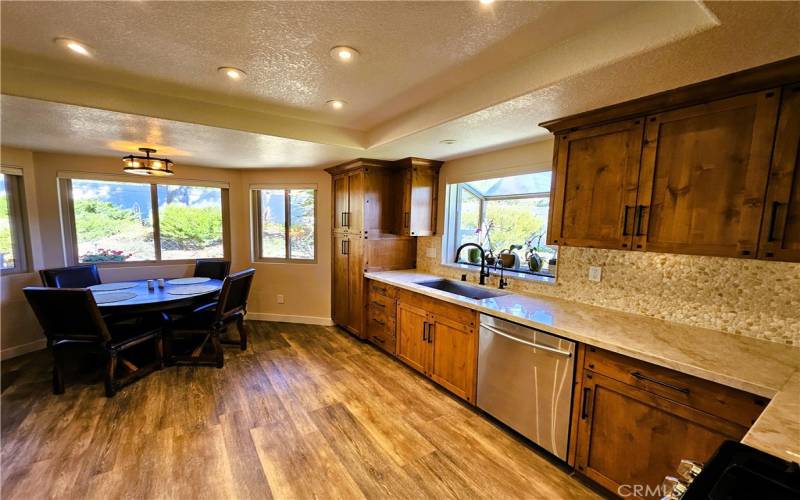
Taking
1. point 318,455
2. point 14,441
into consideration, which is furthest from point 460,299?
point 14,441

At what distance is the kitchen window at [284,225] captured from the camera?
15.0ft

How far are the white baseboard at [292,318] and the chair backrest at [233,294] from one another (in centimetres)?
106

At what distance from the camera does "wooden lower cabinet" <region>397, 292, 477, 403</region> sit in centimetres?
253

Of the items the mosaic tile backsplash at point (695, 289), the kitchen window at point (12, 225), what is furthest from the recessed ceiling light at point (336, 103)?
the kitchen window at point (12, 225)

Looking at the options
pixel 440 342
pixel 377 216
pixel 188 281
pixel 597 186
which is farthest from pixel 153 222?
pixel 597 186

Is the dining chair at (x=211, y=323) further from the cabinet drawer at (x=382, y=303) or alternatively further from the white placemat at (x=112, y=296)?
the cabinet drawer at (x=382, y=303)

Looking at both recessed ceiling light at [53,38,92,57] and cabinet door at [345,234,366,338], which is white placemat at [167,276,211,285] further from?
recessed ceiling light at [53,38,92,57]

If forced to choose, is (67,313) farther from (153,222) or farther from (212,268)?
(153,222)

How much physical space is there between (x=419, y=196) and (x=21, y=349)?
4.60m

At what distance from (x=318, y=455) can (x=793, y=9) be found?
294cm

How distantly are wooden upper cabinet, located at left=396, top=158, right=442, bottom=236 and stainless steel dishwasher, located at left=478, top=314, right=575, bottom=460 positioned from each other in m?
1.58

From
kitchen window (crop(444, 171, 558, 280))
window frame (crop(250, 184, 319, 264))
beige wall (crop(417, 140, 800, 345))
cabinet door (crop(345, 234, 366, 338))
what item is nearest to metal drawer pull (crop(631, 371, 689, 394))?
beige wall (crop(417, 140, 800, 345))

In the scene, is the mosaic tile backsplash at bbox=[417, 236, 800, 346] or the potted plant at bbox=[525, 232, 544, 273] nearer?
the mosaic tile backsplash at bbox=[417, 236, 800, 346]
